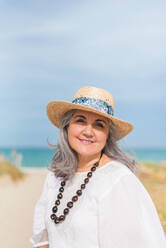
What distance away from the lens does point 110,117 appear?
168cm

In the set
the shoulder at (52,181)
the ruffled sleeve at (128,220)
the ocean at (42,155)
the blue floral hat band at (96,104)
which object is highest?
the ocean at (42,155)

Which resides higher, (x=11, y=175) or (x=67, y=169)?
(x=11, y=175)

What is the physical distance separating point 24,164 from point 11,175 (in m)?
13.9

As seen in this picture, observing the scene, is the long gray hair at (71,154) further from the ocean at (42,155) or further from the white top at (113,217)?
the ocean at (42,155)

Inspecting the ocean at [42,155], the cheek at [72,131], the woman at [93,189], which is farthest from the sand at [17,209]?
the ocean at [42,155]

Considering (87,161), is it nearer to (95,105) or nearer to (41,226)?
(95,105)

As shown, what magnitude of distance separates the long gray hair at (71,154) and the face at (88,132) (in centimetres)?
9

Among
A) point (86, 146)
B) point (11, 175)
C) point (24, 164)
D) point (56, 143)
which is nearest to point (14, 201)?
point (11, 175)

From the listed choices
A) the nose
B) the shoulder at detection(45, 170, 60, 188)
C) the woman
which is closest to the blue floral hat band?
the woman

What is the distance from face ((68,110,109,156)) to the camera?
168 centimetres

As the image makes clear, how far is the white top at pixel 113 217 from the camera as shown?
146 centimetres

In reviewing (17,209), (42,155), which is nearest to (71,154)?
(17,209)

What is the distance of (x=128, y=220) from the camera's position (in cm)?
146

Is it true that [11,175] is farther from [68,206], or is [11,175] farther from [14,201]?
[68,206]
